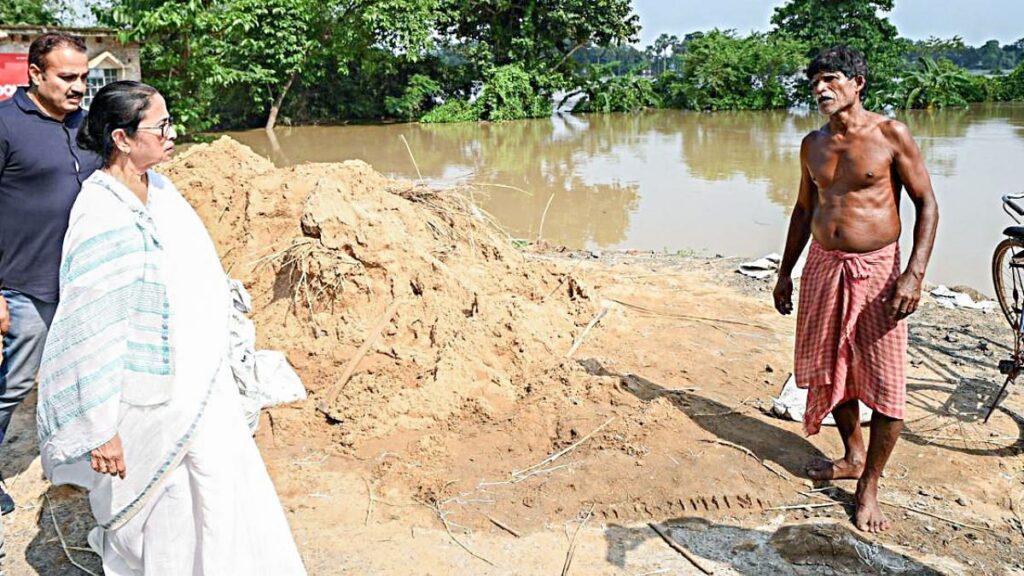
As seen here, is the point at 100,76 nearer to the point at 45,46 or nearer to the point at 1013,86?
the point at 45,46

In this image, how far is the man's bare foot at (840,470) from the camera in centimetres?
327

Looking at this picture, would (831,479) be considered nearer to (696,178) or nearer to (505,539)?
(505,539)

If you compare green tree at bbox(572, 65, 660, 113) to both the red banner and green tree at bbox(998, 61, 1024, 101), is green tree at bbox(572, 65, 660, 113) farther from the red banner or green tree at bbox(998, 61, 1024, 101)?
the red banner

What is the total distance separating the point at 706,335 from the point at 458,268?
64.4 inches

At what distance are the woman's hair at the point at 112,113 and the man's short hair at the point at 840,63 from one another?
2.40 meters

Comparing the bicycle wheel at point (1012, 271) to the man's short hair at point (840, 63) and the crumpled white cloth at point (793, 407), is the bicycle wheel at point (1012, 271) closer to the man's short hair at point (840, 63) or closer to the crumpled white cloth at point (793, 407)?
the crumpled white cloth at point (793, 407)

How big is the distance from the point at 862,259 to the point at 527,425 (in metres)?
1.66

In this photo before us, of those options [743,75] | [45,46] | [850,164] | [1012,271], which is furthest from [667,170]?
[743,75]

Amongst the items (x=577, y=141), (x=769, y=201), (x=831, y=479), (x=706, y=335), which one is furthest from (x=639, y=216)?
(x=577, y=141)

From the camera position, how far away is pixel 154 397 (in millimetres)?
2033

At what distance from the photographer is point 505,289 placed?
4.95 m

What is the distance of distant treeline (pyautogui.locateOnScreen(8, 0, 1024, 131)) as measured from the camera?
54.1ft

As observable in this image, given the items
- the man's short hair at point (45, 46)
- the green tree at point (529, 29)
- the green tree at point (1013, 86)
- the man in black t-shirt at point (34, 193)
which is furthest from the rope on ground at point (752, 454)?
the green tree at point (1013, 86)

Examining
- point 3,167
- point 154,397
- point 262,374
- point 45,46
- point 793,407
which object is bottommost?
point 793,407
